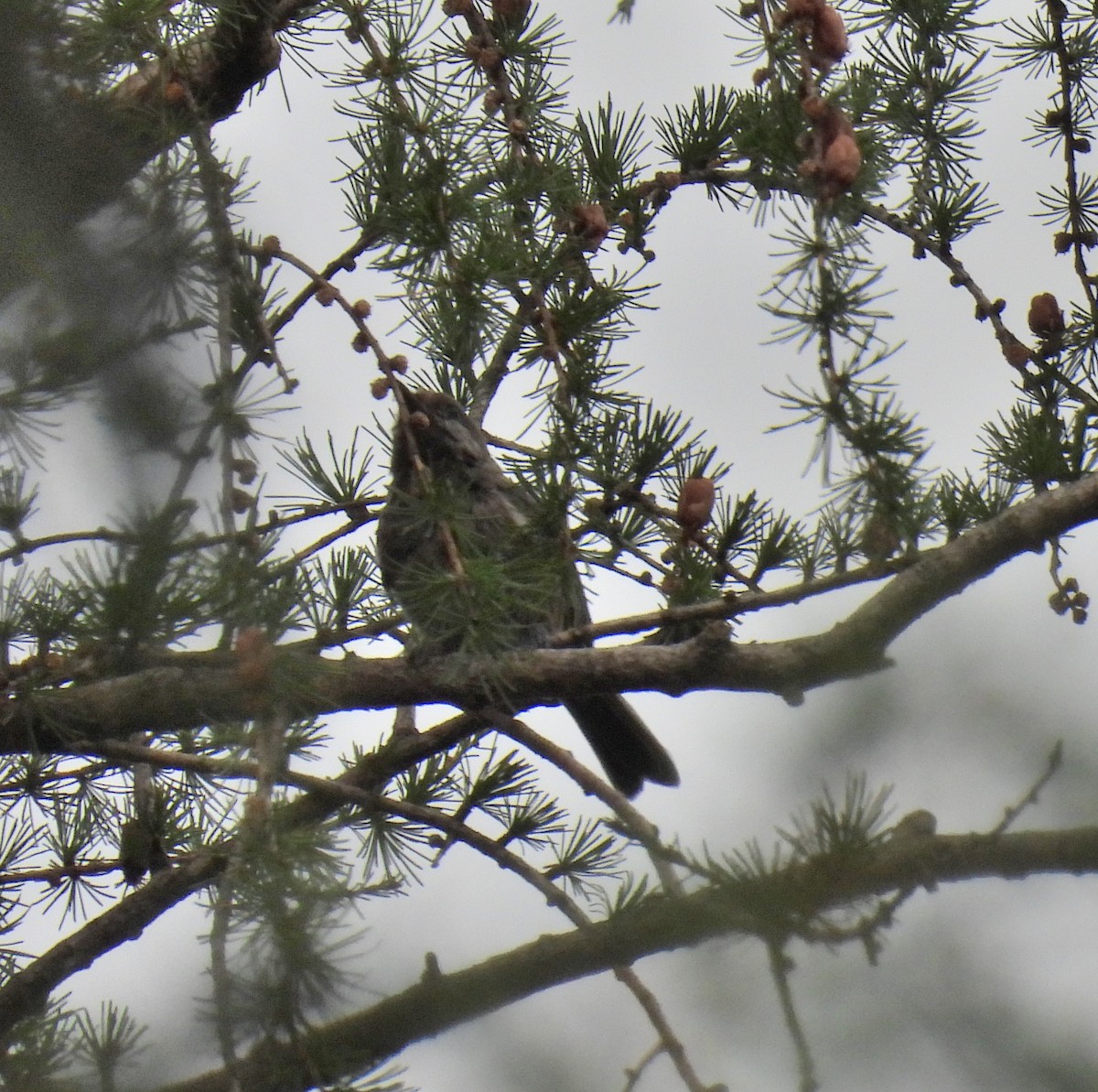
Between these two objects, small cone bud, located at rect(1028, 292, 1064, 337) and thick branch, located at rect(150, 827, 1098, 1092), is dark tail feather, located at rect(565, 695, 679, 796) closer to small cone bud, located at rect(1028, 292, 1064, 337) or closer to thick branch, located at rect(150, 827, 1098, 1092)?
small cone bud, located at rect(1028, 292, 1064, 337)

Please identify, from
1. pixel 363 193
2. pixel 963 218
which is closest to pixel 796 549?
pixel 963 218

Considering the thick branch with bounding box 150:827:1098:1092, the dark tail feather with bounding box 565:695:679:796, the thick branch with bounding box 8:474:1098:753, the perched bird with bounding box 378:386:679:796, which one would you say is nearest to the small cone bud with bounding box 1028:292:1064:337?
the thick branch with bounding box 8:474:1098:753

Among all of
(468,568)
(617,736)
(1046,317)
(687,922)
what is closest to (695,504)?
(468,568)

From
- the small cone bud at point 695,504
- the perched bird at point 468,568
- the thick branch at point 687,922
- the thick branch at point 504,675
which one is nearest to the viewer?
the thick branch at point 687,922

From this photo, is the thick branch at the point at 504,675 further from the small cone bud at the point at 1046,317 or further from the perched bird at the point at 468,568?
the small cone bud at the point at 1046,317

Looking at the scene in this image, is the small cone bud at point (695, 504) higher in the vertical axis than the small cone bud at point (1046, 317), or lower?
lower

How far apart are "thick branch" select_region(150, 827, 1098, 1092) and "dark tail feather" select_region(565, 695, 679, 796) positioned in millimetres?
2559

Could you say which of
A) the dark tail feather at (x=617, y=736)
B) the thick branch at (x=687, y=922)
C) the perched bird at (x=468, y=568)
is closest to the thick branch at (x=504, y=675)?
the perched bird at (x=468, y=568)

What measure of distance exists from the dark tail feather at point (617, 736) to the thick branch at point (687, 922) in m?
2.56

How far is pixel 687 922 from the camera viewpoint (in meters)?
0.63

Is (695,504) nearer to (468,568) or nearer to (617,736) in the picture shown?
(468,568)

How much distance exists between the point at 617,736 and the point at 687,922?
292 cm

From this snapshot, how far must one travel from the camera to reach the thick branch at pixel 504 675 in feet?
4.48

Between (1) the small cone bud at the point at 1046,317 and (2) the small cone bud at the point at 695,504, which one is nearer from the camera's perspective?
(2) the small cone bud at the point at 695,504
